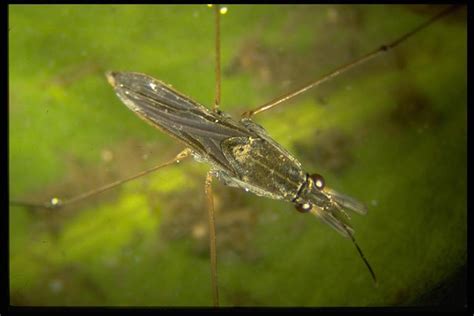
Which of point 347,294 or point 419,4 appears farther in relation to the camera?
point 419,4

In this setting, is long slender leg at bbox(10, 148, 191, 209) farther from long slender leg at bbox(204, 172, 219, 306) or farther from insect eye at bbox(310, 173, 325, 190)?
insect eye at bbox(310, 173, 325, 190)

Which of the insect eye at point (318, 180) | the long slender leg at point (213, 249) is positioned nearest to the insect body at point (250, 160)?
the insect eye at point (318, 180)

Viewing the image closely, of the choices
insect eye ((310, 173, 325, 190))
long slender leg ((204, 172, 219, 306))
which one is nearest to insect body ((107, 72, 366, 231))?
insect eye ((310, 173, 325, 190))

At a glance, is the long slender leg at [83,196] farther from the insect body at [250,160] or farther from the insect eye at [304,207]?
the insect eye at [304,207]

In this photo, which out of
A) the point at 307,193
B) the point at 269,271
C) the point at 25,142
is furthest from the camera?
the point at 307,193

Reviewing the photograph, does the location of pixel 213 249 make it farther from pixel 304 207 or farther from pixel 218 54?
pixel 218 54

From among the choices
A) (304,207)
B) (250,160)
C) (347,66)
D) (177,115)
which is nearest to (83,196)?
(177,115)
